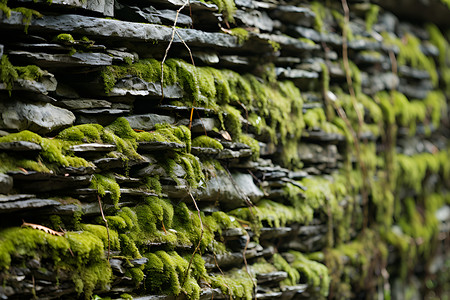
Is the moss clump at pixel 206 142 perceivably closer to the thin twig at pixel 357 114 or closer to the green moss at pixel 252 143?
the green moss at pixel 252 143

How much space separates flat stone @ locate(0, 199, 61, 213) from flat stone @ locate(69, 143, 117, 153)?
1.15 ft

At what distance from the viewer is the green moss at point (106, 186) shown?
9.70ft

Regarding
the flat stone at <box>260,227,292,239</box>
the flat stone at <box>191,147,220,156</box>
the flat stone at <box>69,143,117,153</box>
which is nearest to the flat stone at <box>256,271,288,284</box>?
the flat stone at <box>260,227,292,239</box>

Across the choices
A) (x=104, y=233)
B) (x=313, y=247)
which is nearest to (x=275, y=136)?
(x=313, y=247)

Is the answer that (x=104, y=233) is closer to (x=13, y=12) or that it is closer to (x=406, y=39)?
(x=13, y=12)

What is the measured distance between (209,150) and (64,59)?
1.27 metres

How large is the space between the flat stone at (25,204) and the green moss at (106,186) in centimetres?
29

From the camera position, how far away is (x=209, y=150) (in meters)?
3.70

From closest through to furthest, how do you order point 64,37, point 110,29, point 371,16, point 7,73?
point 7,73 < point 64,37 < point 110,29 < point 371,16

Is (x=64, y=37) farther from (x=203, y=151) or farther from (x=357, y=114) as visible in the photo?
(x=357, y=114)

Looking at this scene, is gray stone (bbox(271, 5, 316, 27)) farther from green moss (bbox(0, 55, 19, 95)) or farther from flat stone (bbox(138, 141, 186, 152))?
green moss (bbox(0, 55, 19, 95))

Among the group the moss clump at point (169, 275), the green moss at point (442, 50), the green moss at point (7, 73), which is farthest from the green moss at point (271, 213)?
the green moss at point (442, 50)

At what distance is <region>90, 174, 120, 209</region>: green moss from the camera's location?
116 inches

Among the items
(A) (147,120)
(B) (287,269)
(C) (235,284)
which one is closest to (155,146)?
(A) (147,120)
